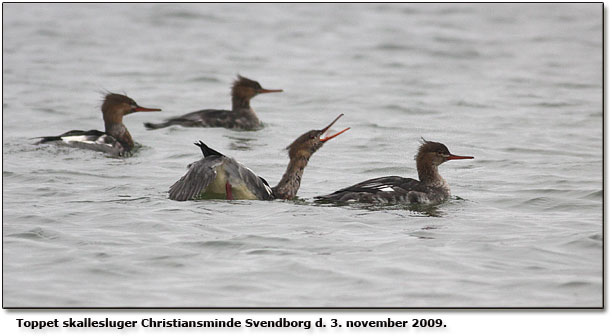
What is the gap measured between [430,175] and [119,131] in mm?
5037

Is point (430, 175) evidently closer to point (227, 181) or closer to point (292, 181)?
point (292, 181)

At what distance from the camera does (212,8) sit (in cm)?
2506

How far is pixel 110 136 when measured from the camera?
506 inches

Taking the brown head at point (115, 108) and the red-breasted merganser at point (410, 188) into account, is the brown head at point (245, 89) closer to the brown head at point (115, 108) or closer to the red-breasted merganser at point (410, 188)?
the brown head at point (115, 108)

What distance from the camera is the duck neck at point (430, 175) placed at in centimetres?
980

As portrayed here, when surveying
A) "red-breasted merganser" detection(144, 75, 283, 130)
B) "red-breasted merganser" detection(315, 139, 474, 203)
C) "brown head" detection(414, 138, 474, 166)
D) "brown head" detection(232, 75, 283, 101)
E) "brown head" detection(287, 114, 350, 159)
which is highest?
"brown head" detection(232, 75, 283, 101)

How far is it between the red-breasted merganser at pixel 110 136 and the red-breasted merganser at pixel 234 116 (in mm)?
914

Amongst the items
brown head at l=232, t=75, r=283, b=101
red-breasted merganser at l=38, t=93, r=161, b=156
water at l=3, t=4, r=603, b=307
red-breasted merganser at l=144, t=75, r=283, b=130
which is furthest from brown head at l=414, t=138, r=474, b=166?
brown head at l=232, t=75, r=283, b=101

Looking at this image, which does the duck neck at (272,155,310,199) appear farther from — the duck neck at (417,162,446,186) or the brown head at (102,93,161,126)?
the brown head at (102,93,161,126)

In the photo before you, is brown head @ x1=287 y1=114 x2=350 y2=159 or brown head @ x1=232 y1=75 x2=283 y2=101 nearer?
brown head @ x1=287 y1=114 x2=350 y2=159

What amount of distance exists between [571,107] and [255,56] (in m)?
7.09

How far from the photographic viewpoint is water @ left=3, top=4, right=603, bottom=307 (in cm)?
700
